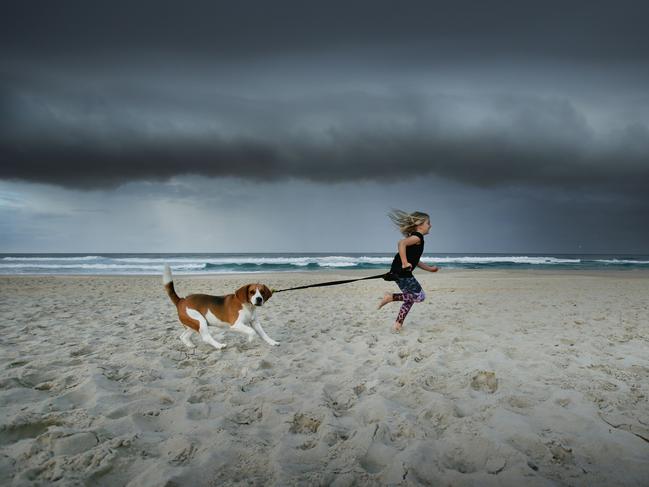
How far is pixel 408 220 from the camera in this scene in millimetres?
6184

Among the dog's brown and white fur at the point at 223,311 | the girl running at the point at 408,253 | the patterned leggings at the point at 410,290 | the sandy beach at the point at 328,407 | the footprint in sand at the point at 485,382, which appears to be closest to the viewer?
the sandy beach at the point at 328,407

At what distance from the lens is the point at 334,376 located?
4164 millimetres

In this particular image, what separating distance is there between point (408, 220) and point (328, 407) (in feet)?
11.9

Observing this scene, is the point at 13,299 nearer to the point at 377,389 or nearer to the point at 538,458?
the point at 377,389

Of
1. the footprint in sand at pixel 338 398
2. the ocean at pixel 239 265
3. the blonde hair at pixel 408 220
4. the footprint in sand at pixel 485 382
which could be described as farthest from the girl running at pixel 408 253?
the ocean at pixel 239 265

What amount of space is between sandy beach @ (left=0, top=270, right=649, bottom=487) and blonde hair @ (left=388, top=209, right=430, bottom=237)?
5.59 ft

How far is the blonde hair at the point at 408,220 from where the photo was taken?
242 inches

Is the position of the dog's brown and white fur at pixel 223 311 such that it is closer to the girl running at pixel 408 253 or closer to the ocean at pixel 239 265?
the girl running at pixel 408 253

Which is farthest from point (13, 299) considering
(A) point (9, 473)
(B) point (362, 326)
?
(A) point (9, 473)

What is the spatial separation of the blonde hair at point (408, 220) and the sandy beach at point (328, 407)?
5.59 ft

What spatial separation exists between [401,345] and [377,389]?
1.81m

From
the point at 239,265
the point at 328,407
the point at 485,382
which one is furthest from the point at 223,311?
the point at 239,265

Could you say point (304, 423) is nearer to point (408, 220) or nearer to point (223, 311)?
point (223, 311)

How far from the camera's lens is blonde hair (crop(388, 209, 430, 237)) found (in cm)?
614
